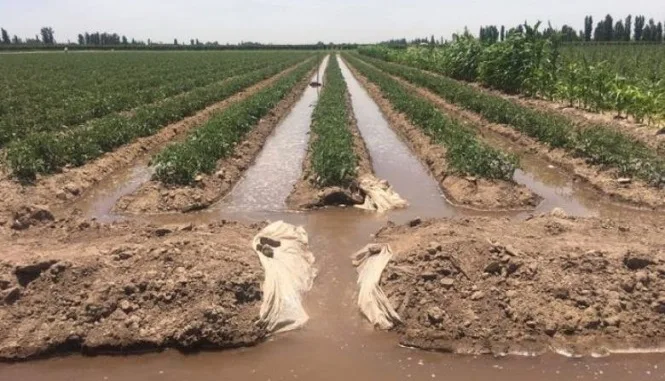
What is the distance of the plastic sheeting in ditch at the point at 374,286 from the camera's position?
605 cm

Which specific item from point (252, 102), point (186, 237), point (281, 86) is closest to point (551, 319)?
point (186, 237)

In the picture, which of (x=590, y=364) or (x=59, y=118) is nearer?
(x=590, y=364)

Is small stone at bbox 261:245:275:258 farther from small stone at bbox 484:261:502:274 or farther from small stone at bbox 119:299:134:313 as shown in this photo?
small stone at bbox 484:261:502:274

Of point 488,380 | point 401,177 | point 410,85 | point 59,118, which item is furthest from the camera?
point 410,85

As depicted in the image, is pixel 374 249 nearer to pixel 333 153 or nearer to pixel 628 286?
pixel 628 286

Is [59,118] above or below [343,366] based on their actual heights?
above

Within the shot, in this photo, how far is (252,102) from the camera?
19.7 meters

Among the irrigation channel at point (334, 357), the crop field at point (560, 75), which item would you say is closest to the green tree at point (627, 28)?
the crop field at point (560, 75)

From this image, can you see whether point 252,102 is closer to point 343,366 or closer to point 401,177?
point 401,177

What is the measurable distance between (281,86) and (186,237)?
21454mm

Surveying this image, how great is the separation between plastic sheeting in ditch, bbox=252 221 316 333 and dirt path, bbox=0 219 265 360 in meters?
0.14

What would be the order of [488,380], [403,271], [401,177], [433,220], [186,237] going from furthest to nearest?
[401,177] < [433,220] < [186,237] < [403,271] < [488,380]

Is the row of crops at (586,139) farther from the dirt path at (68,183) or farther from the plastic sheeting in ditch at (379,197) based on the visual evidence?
the dirt path at (68,183)

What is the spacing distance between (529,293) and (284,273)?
9.39 feet
